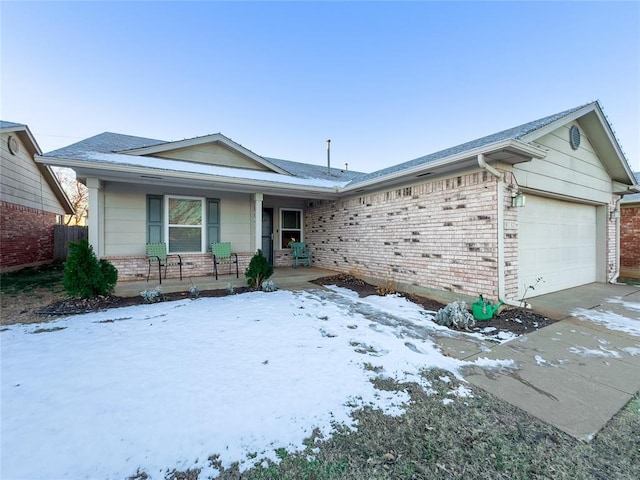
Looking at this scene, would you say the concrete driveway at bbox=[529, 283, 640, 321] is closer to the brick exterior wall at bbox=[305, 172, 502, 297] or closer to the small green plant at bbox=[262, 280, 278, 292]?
the brick exterior wall at bbox=[305, 172, 502, 297]

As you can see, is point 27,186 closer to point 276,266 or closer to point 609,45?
point 276,266

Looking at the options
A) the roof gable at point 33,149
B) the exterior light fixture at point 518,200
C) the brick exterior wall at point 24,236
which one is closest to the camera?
the exterior light fixture at point 518,200

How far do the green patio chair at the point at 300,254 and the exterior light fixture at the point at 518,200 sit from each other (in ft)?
22.6

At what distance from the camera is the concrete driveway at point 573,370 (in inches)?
89.0

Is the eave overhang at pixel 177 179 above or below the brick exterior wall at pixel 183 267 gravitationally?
above

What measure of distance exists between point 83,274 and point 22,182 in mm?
7939

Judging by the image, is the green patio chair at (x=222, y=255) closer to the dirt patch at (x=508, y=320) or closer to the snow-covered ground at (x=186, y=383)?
the snow-covered ground at (x=186, y=383)

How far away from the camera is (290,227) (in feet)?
34.9

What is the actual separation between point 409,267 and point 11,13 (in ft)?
34.1

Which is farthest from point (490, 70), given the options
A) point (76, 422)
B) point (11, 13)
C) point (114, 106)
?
point (114, 106)

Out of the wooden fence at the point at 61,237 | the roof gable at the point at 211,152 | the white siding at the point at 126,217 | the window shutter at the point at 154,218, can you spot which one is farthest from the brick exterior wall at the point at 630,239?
the wooden fence at the point at 61,237

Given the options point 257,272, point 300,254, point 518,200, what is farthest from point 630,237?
point 257,272

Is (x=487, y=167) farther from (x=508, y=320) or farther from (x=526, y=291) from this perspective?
(x=526, y=291)

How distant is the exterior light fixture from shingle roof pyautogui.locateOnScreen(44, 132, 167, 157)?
28.3ft
